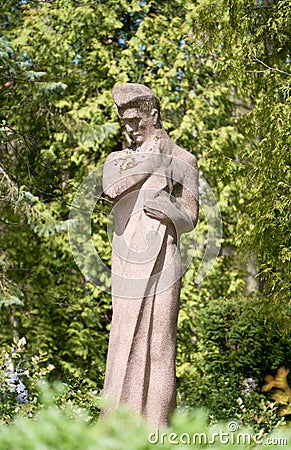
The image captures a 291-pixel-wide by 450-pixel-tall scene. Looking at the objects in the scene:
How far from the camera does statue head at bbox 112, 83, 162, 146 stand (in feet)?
15.0

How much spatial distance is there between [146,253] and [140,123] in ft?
2.56

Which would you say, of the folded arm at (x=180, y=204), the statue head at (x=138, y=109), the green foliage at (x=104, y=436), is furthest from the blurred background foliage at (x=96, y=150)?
the green foliage at (x=104, y=436)

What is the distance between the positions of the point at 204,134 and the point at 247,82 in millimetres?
3033

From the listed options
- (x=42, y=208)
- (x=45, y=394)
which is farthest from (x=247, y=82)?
(x=45, y=394)

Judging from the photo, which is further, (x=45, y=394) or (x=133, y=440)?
(x=45, y=394)

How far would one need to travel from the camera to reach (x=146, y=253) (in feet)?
14.7

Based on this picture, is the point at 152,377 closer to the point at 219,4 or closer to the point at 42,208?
the point at 219,4

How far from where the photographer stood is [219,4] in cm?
773

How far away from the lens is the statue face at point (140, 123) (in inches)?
180

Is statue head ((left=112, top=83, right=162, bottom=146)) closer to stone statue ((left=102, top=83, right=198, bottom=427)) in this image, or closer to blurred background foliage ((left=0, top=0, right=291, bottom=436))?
stone statue ((left=102, top=83, right=198, bottom=427))
